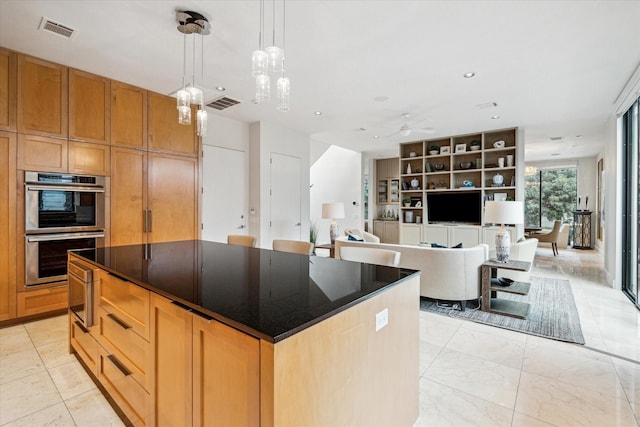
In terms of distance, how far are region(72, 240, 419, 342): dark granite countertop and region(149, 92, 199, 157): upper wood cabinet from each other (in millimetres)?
2160

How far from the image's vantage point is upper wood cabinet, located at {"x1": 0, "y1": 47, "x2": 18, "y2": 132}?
2963 mm

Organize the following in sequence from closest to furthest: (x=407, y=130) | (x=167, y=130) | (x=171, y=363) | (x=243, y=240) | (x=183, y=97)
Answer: (x=171, y=363), (x=183, y=97), (x=243, y=240), (x=167, y=130), (x=407, y=130)

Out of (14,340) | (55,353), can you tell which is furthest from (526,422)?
(14,340)

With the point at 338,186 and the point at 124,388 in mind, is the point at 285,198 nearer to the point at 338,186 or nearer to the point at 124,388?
the point at 338,186

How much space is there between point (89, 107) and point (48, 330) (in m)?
2.39

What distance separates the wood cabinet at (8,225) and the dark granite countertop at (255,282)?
146cm

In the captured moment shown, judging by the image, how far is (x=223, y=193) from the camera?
5109mm

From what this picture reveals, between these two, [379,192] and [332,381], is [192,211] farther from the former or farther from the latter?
[379,192]

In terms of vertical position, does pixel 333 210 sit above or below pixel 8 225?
above

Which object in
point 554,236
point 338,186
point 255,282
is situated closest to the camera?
point 255,282

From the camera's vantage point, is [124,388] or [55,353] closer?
[124,388]

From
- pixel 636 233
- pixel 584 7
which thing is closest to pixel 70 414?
pixel 584 7

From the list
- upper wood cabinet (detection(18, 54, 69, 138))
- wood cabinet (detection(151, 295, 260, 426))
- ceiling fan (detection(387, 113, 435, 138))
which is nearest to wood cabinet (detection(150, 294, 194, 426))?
wood cabinet (detection(151, 295, 260, 426))

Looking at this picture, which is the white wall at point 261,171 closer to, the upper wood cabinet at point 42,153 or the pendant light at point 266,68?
the upper wood cabinet at point 42,153
